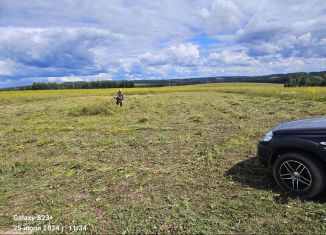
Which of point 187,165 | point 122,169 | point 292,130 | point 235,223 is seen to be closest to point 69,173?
point 122,169

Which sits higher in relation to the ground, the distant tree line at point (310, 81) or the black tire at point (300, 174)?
the distant tree line at point (310, 81)

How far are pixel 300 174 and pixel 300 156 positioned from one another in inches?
10.4

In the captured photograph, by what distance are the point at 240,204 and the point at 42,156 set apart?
194 inches

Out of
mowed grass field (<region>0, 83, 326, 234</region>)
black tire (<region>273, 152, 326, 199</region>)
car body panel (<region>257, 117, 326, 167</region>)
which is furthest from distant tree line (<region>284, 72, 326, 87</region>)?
black tire (<region>273, 152, 326, 199</region>)

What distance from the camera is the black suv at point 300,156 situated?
400 centimetres

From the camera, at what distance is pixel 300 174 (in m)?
4.18

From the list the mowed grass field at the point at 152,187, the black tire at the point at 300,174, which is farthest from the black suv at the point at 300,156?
the mowed grass field at the point at 152,187

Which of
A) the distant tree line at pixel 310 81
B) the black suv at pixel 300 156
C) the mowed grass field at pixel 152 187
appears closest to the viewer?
the mowed grass field at pixel 152 187

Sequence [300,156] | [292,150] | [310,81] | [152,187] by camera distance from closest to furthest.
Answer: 1. [300,156]
2. [292,150]
3. [152,187]
4. [310,81]

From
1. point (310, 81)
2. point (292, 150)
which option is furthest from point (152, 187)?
point (310, 81)

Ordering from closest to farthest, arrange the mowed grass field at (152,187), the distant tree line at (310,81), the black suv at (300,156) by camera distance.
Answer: the mowed grass field at (152,187) → the black suv at (300,156) → the distant tree line at (310,81)

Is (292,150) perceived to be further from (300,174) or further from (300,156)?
(300,174)

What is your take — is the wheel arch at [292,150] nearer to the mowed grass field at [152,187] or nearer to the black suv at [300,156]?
the black suv at [300,156]

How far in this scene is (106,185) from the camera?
16.3 ft
